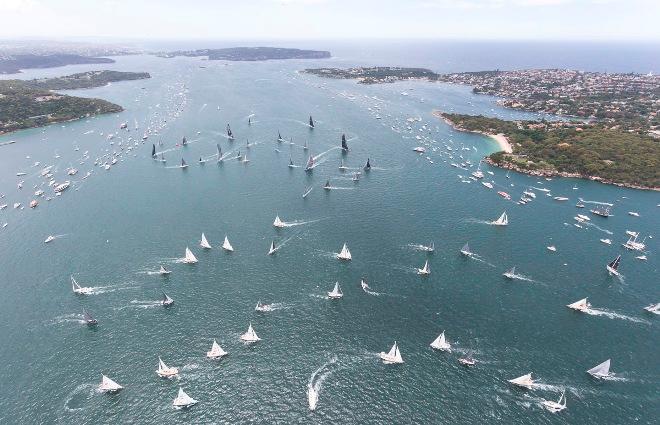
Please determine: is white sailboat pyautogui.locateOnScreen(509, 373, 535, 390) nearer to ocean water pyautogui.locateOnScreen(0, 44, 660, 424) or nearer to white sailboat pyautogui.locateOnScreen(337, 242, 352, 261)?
ocean water pyautogui.locateOnScreen(0, 44, 660, 424)

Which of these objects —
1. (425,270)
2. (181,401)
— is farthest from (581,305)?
(181,401)

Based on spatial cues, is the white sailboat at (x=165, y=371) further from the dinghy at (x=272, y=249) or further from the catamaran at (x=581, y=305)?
the catamaran at (x=581, y=305)

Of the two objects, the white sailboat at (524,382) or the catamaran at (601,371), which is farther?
the catamaran at (601,371)

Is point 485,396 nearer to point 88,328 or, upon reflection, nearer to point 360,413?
point 360,413

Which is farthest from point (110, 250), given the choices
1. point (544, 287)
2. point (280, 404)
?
point (544, 287)

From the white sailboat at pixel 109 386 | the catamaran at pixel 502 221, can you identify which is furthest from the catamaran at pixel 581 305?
the white sailboat at pixel 109 386

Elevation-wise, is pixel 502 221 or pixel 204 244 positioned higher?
pixel 502 221

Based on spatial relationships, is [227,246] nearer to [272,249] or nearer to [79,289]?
[272,249]
